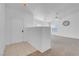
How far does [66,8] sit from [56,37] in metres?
0.50

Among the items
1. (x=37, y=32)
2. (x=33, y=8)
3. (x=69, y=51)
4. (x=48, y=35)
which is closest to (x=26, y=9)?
(x=33, y=8)

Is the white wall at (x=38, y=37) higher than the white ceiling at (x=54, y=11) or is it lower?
lower

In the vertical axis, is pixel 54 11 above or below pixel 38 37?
above

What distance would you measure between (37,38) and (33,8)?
0.51 m

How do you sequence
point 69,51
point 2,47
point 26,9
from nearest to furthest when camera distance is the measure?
point 2,47, point 26,9, point 69,51

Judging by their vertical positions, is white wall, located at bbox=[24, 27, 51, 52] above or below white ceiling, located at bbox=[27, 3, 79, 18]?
below

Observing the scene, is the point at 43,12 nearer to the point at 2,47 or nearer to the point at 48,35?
the point at 48,35

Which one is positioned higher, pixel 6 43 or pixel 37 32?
pixel 37 32

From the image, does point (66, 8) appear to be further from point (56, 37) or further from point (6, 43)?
point (6, 43)

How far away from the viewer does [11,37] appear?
5.40ft

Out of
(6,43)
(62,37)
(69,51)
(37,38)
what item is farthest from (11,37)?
(69,51)

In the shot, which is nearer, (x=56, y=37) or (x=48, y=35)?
(x=56, y=37)

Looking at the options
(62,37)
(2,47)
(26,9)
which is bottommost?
(2,47)

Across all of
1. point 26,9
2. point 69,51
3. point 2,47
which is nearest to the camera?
point 2,47
